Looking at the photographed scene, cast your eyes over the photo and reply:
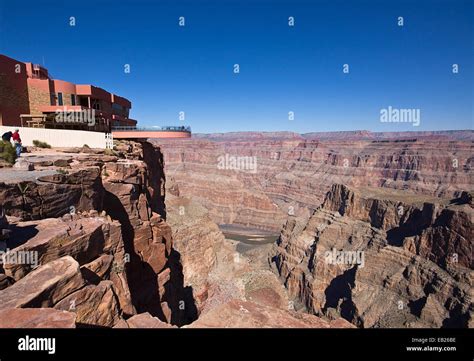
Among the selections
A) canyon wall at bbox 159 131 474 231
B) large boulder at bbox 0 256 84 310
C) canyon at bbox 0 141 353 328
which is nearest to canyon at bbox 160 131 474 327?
canyon wall at bbox 159 131 474 231

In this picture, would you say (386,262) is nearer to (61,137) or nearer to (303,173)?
(61,137)

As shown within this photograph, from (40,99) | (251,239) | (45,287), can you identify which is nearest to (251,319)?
(45,287)

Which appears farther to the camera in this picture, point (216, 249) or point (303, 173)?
point (303, 173)

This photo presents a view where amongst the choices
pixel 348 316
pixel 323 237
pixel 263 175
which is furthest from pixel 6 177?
pixel 263 175

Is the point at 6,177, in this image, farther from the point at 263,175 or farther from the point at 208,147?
the point at 263,175

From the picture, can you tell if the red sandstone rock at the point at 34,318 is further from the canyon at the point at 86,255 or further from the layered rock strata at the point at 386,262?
the layered rock strata at the point at 386,262

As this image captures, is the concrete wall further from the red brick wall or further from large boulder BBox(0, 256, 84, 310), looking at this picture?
large boulder BBox(0, 256, 84, 310)
